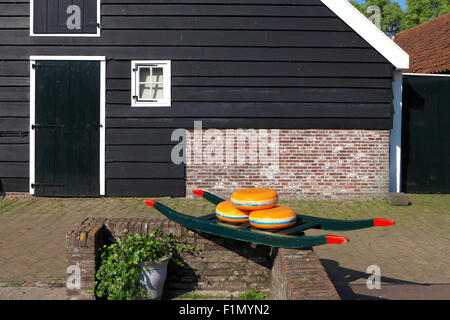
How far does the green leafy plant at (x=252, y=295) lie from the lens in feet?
16.4

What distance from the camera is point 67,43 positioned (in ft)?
33.4

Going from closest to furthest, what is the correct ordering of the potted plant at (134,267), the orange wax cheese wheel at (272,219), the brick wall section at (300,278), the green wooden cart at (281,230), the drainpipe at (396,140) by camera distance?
the brick wall section at (300,278) → the green wooden cart at (281,230) → the potted plant at (134,267) → the orange wax cheese wheel at (272,219) → the drainpipe at (396,140)

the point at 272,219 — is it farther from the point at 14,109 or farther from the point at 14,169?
the point at 14,109

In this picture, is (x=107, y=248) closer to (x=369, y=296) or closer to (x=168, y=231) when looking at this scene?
(x=168, y=231)

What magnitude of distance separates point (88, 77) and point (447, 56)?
30.5ft

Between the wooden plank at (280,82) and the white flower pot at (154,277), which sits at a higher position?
the wooden plank at (280,82)

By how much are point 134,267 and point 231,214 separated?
1107mm

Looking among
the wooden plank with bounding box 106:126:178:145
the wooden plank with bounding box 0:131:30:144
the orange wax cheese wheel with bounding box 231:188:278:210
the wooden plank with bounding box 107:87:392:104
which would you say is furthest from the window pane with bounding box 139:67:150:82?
the orange wax cheese wheel with bounding box 231:188:278:210

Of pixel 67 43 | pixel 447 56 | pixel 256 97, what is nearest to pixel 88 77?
pixel 67 43

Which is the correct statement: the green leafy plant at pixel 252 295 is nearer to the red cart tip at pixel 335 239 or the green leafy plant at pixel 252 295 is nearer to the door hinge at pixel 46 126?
the red cart tip at pixel 335 239

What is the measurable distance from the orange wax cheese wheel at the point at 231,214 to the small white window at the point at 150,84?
548 cm

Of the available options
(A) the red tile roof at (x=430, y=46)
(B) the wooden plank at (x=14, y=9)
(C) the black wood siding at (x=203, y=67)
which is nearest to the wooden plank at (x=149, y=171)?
(C) the black wood siding at (x=203, y=67)

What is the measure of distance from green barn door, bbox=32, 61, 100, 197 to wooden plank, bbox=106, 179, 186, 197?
47 cm

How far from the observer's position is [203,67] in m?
10.2
